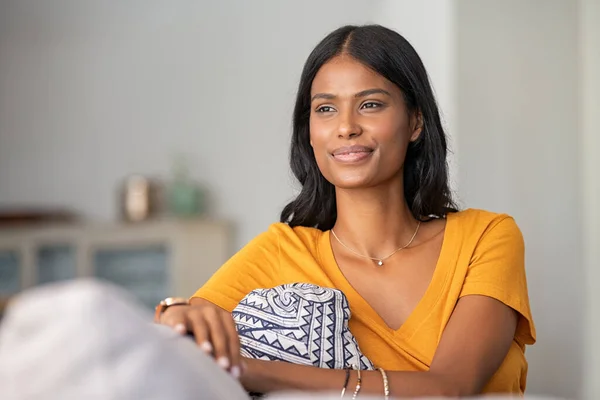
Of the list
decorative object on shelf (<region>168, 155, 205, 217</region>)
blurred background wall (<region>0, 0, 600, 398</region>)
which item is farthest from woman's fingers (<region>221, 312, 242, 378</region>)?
decorative object on shelf (<region>168, 155, 205, 217</region>)

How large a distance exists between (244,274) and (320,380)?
50 centimetres

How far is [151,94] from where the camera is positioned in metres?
6.21

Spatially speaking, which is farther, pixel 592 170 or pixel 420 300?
pixel 592 170

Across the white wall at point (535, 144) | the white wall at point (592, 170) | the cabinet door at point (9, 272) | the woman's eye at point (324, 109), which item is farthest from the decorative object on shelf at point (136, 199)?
the woman's eye at point (324, 109)

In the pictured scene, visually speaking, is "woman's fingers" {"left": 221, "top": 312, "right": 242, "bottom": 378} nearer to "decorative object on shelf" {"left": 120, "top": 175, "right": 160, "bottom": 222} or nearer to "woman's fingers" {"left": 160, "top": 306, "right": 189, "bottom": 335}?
"woman's fingers" {"left": 160, "top": 306, "right": 189, "bottom": 335}

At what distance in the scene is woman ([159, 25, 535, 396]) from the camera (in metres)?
1.66

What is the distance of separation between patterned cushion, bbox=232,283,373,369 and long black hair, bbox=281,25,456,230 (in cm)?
61

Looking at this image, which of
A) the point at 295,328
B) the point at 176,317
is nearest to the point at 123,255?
the point at 295,328

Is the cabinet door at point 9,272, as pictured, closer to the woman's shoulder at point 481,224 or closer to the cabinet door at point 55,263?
the cabinet door at point 55,263

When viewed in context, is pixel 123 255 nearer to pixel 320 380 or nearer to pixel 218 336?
pixel 320 380

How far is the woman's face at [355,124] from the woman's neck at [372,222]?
4 centimetres

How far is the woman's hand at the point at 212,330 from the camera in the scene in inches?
43.3

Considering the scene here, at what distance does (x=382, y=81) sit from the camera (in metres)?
1.86

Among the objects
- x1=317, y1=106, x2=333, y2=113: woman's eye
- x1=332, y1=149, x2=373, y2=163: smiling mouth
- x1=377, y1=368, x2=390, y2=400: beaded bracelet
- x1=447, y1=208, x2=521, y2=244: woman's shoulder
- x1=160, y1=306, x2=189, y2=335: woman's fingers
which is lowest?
x1=377, y1=368, x2=390, y2=400: beaded bracelet
